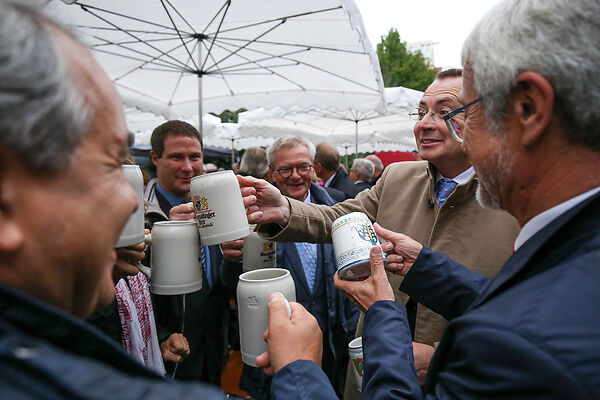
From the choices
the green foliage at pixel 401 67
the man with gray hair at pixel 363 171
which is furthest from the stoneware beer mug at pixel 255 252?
the green foliage at pixel 401 67

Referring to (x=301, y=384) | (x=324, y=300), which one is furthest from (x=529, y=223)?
(x=324, y=300)

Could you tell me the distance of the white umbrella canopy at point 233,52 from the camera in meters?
4.14

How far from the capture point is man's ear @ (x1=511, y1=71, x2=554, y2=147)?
2.98 feet

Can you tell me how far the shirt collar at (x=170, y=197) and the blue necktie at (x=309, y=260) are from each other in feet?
3.24

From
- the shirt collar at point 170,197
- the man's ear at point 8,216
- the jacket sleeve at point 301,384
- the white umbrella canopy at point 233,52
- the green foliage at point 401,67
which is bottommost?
the jacket sleeve at point 301,384

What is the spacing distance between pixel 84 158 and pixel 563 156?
105 centimetres

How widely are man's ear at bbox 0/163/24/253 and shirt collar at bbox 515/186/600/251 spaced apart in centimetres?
111

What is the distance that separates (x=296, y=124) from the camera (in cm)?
1123

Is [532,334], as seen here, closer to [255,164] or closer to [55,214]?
[55,214]

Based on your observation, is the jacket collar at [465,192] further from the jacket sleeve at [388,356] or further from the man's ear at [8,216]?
the man's ear at [8,216]

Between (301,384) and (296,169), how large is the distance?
2.47 m

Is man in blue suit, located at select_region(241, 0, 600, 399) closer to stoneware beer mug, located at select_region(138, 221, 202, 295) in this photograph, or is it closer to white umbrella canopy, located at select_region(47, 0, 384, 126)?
stoneware beer mug, located at select_region(138, 221, 202, 295)

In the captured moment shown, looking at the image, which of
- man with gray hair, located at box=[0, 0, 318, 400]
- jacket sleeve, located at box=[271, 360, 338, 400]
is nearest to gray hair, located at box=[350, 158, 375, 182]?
jacket sleeve, located at box=[271, 360, 338, 400]

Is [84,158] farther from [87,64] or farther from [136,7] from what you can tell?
[136,7]
